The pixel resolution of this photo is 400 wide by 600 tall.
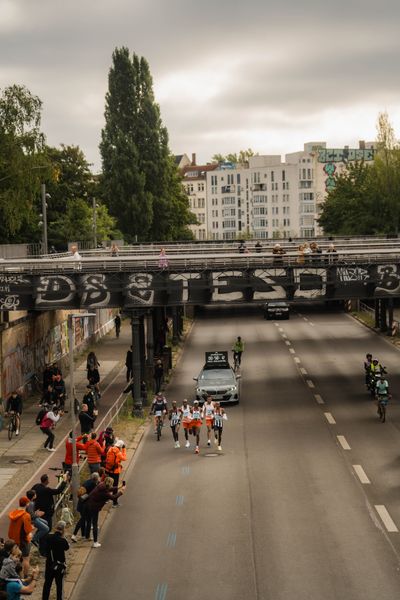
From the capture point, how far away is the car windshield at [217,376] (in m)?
44.6

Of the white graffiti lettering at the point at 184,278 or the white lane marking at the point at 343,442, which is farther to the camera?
the white graffiti lettering at the point at 184,278

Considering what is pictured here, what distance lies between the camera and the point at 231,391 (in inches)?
1731

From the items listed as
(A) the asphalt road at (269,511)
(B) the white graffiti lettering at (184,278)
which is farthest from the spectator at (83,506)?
(B) the white graffiti lettering at (184,278)

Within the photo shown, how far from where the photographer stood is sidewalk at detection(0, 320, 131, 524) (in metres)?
29.8

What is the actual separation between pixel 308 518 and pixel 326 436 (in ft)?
37.8

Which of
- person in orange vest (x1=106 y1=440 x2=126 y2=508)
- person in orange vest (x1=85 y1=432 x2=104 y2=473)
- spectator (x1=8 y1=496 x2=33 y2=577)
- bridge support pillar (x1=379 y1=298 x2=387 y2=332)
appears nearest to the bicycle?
person in orange vest (x1=85 y1=432 x2=104 y2=473)

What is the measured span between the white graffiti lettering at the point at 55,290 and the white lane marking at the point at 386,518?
2112 cm

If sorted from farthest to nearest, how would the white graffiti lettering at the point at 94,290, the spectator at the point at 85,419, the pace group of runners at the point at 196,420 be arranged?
the white graffiti lettering at the point at 94,290, the pace group of runners at the point at 196,420, the spectator at the point at 85,419

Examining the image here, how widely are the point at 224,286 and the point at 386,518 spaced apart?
2102cm

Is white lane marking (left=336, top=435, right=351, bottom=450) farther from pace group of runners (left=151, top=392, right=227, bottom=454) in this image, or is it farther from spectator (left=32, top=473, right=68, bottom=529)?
spectator (left=32, top=473, right=68, bottom=529)

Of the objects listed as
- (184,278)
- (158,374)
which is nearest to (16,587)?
(184,278)

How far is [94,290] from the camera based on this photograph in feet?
141

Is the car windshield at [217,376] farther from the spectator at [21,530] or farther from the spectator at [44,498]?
the spectator at [21,530]

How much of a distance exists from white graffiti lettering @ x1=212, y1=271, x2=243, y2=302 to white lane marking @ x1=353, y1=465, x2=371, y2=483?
15.2 meters
